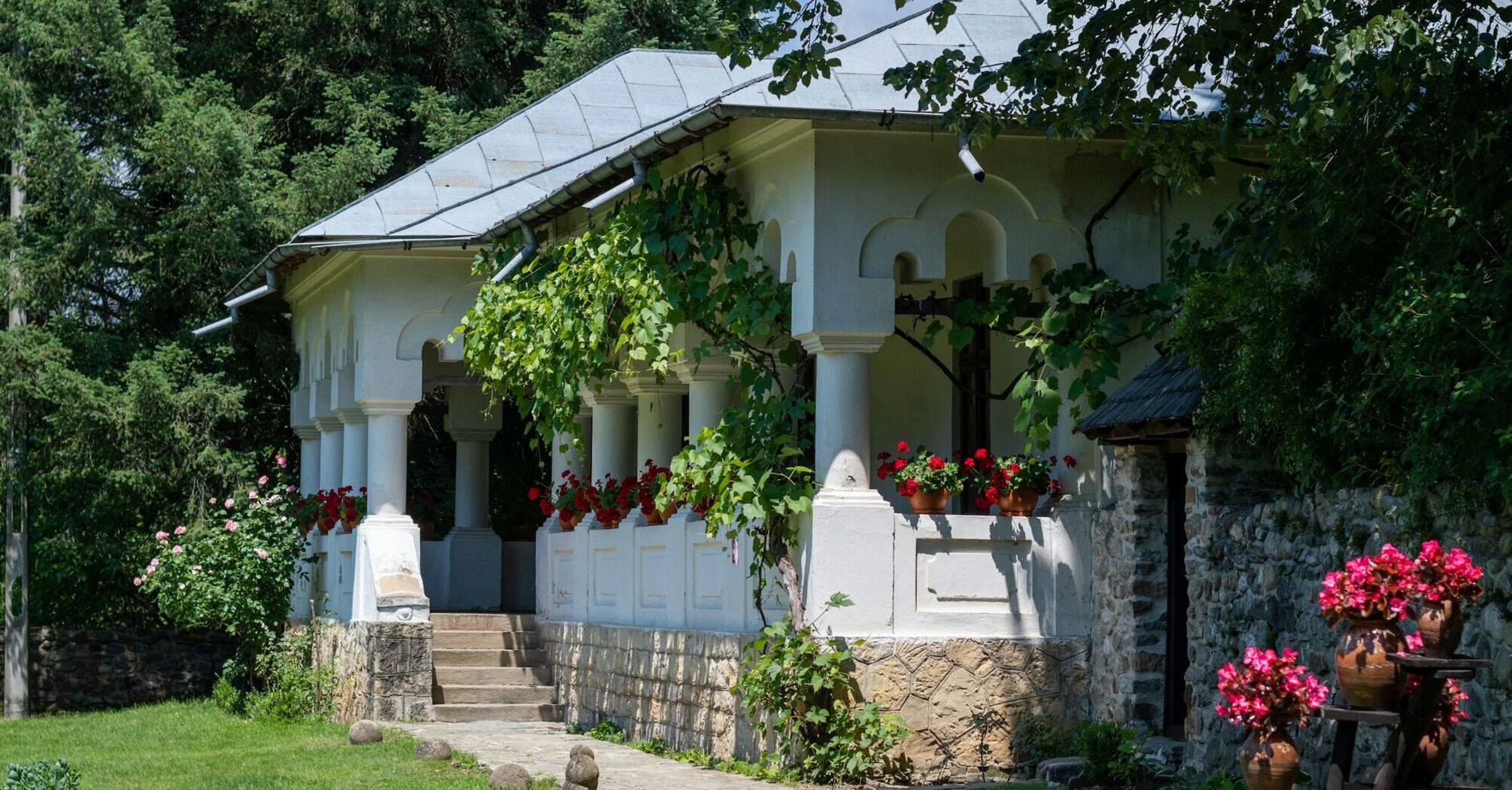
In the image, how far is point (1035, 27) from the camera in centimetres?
1202

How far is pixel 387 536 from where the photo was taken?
1590 centimetres

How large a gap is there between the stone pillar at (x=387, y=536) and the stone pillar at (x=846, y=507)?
5.53m

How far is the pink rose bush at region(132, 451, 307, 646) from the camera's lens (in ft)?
56.7

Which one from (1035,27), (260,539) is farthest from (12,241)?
(1035,27)

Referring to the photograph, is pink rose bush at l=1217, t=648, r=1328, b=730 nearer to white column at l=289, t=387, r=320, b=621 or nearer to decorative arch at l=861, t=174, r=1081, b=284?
decorative arch at l=861, t=174, r=1081, b=284

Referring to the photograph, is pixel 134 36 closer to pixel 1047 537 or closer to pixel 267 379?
pixel 267 379

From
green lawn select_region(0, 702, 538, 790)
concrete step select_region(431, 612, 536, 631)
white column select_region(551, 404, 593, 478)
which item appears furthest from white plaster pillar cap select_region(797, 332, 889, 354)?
concrete step select_region(431, 612, 536, 631)

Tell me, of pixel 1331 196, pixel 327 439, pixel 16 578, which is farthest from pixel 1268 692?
pixel 16 578

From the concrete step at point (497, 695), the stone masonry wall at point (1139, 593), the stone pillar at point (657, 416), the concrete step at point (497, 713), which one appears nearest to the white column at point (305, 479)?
the concrete step at point (497, 695)

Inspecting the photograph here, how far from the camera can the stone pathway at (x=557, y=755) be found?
1081 cm

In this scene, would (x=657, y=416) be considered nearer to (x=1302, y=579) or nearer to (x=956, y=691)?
(x=956, y=691)

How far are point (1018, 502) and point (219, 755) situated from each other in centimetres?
626

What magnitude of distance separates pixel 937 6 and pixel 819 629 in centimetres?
370

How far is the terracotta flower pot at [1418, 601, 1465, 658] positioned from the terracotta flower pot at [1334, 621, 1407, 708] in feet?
0.33
